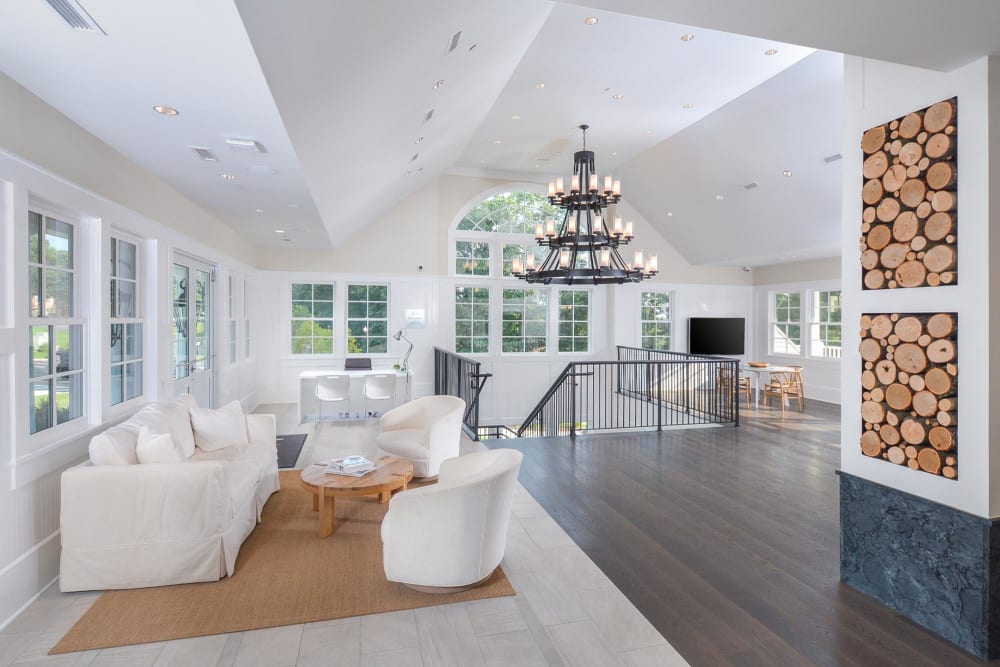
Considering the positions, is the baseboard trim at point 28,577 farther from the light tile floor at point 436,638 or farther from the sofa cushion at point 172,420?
the sofa cushion at point 172,420

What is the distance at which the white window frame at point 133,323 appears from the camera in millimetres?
3762

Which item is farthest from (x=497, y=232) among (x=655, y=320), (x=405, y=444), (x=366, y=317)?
(x=405, y=444)

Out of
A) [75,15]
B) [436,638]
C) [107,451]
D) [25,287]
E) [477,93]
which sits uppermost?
[477,93]

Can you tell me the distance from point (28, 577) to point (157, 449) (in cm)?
83

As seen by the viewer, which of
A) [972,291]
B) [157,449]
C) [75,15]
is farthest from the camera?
[157,449]

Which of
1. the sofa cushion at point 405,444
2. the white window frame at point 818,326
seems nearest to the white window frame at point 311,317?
the sofa cushion at point 405,444

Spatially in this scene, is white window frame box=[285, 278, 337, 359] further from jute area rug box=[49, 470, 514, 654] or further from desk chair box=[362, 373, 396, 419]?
jute area rug box=[49, 470, 514, 654]

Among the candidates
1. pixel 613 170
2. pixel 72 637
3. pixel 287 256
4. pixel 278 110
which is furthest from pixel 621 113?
pixel 72 637

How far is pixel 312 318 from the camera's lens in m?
9.17

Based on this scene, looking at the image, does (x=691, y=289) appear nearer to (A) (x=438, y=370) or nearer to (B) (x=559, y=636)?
(A) (x=438, y=370)

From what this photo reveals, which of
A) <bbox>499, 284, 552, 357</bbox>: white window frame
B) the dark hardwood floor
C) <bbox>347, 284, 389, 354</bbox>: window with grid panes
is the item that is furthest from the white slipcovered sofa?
<bbox>499, 284, 552, 357</bbox>: white window frame

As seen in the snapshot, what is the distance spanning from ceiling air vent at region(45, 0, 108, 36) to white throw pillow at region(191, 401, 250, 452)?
2.90 meters

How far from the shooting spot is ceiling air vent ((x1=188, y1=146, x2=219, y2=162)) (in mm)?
3639

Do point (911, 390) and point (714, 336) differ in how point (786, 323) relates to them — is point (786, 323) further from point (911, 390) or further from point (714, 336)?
A: point (911, 390)
